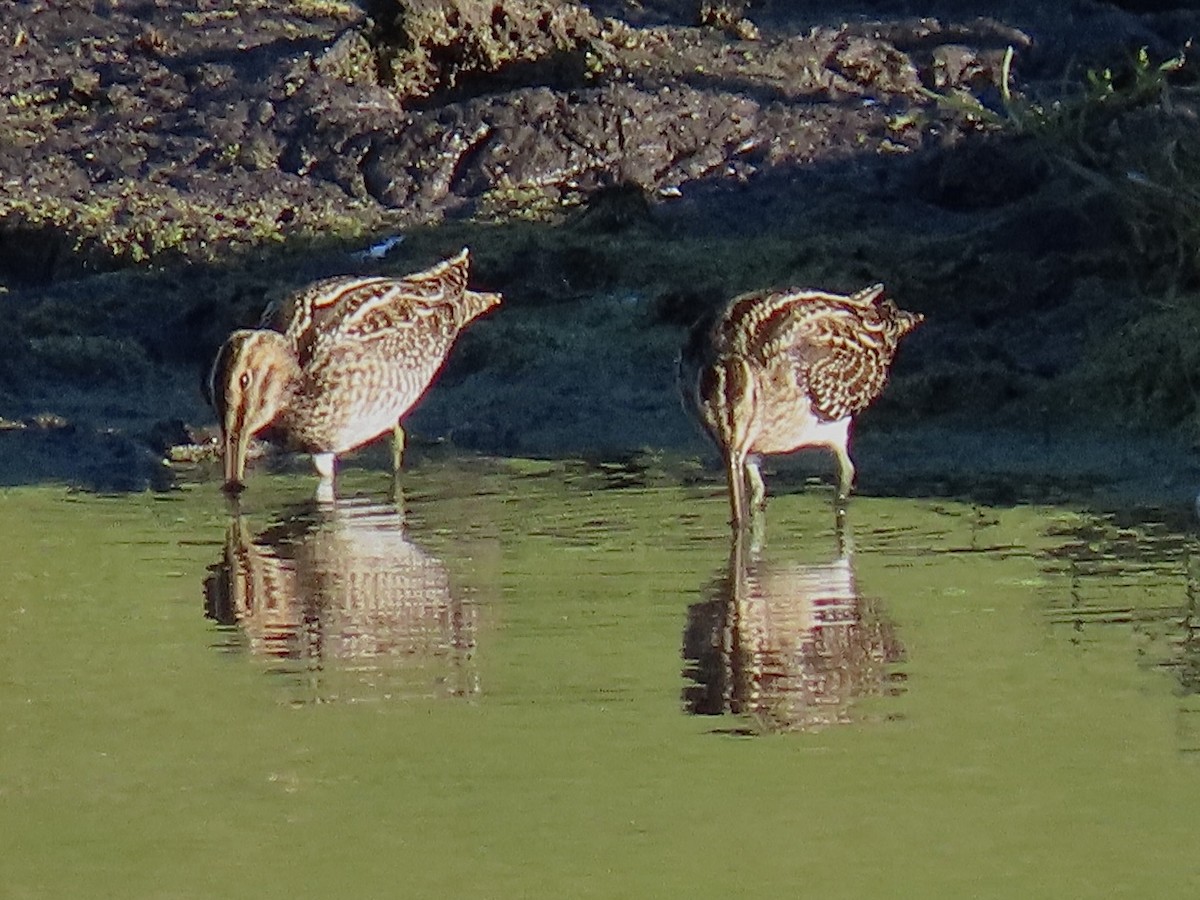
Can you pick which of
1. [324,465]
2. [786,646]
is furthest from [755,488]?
[786,646]

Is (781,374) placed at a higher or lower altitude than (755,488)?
higher

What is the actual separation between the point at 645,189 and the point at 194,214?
219cm

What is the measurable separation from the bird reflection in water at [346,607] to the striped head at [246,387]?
58 centimetres

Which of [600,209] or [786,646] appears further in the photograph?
[600,209]

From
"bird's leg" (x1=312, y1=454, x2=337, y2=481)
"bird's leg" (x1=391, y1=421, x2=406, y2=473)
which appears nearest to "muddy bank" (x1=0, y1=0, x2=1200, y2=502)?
"bird's leg" (x1=391, y1=421, x2=406, y2=473)

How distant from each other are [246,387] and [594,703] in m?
3.90

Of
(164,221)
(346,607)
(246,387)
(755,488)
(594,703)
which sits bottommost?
(594,703)

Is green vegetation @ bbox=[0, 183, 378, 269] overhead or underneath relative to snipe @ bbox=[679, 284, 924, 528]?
overhead

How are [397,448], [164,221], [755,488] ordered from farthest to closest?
[164,221], [397,448], [755,488]

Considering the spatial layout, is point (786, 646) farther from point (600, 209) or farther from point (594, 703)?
point (600, 209)

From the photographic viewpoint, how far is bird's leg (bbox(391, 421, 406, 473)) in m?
10.8

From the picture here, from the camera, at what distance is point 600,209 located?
43.3 ft

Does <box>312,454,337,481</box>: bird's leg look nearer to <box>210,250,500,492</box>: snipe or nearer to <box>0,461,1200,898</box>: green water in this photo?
<box>210,250,500,492</box>: snipe

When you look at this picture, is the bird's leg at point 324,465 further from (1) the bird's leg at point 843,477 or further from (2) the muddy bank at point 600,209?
(1) the bird's leg at point 843,477
